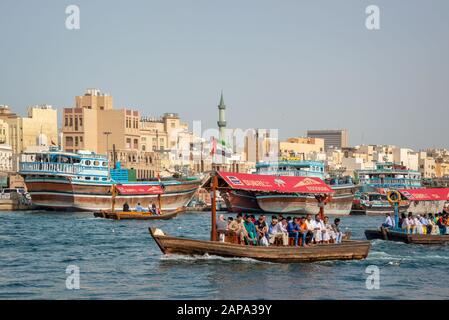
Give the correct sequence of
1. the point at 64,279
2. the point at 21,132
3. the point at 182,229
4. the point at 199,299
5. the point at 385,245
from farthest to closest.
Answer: the point at 21,132
the point at 182,229
the point at 385,245
the point at 64,279
the point at 199,299

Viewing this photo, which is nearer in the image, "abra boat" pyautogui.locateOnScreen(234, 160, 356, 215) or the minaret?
"abra boat" pyautogui.locateOnScreen(234, 160, 356, 215)

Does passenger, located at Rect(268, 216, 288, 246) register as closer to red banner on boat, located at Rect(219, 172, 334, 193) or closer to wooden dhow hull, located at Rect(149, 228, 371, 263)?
wooden dhow hull, located at Rect(149, 228, 371, 263)

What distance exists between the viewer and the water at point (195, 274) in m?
32.8

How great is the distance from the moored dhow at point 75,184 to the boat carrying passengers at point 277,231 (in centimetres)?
4937

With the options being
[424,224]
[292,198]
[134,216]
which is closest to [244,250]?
[424,224]

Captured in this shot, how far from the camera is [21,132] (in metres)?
144

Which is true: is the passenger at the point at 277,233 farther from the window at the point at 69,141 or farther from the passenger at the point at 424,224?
the window at the point at 69,141

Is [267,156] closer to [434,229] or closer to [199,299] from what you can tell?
[434,229]

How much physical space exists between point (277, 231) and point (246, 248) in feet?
7.58

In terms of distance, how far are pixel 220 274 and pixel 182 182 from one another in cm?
6247

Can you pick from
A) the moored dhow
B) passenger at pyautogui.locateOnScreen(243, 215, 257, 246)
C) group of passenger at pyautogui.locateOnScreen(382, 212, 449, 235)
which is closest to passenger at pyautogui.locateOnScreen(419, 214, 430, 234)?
group of passenger at pyautogui.locateOnScreen(382, 212, 449, 235)

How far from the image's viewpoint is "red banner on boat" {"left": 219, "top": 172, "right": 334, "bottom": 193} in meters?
41.2

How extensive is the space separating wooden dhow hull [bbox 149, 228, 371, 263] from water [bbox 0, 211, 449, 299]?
0.32 meters

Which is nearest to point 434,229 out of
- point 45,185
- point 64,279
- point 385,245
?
point 385,245
